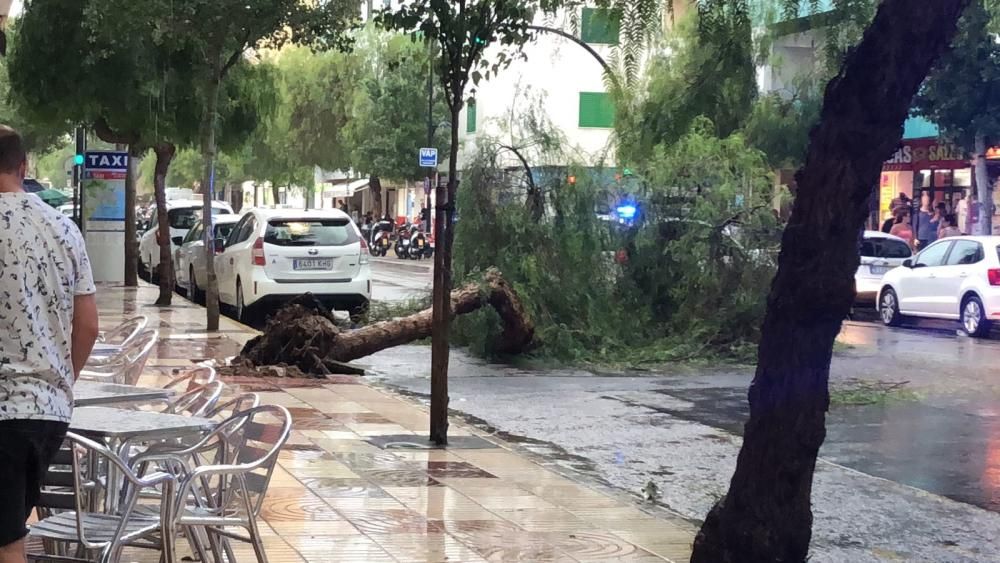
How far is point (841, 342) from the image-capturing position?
1845 centimetres

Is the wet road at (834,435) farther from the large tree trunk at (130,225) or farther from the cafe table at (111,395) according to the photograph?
the large tree trunk at (130,225)

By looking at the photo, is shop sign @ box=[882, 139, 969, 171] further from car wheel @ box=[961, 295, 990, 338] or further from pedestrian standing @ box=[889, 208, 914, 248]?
car wheel @ box=[961, 295, 990, 338]

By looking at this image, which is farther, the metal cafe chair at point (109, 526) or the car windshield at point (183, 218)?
the car windshield at point (183, 218)

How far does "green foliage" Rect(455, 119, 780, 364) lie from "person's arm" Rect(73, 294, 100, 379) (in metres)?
11.8

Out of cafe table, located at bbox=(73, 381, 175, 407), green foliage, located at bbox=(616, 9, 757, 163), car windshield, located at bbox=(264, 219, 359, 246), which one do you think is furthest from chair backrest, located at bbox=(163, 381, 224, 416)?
car windshield, located at bbox=(264, 219, 359, 246)

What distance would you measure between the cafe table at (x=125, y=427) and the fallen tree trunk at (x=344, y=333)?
26.3 feet

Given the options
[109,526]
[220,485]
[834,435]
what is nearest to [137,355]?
[220,485]

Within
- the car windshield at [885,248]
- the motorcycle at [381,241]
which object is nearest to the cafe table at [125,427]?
the car windshield at [885,248]

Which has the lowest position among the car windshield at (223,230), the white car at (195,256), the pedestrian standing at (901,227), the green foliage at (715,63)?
the white car at (195,256)

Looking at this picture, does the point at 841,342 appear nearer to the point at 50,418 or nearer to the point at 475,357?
the point at 475,357

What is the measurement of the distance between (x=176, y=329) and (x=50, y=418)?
1372 cm

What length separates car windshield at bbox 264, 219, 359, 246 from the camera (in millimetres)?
18734

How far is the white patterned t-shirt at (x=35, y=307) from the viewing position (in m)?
4.15

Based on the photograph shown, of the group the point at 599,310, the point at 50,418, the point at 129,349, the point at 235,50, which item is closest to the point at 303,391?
the point at 129,349
